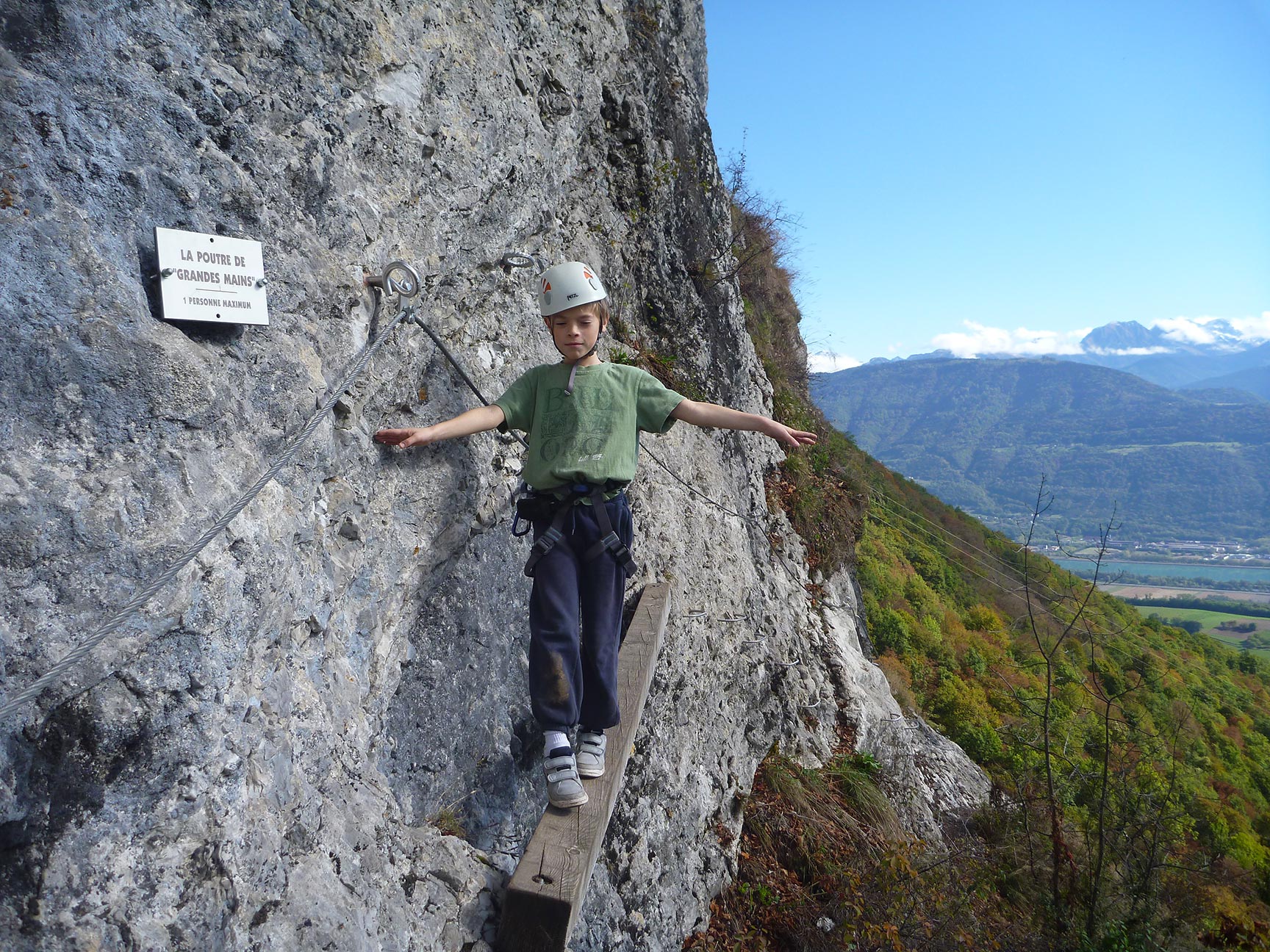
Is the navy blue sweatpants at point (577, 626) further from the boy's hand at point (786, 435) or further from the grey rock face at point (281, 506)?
the boy's hand at point (786, 435)

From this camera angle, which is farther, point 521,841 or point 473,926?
point 521,841

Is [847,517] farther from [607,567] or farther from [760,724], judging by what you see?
[607,567]

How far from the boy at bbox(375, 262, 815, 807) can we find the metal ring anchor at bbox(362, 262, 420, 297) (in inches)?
23.1

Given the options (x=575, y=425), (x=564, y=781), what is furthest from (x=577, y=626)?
(x=575, y=425)

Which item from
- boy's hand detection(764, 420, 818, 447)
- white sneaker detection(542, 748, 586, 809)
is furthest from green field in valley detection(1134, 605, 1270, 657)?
white sneaker detection(542, 748, 586, 809)

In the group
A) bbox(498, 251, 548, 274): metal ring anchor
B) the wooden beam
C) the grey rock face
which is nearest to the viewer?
the grey rock face

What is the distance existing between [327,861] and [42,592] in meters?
1.21

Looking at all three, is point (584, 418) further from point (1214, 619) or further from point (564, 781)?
point (1214, 619)

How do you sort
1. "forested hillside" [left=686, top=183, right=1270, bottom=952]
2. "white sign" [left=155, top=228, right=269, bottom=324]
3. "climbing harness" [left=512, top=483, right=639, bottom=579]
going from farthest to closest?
"forested hillside" [left=686, top=183, right=1270, bottom=952] < "climbing harness" [left=512, top=483, right=639, bottom=579] < "white sign" [left=155, top=228, right=269, bottom=324]

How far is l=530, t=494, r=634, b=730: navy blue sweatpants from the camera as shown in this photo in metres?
3.07

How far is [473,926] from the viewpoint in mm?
2678

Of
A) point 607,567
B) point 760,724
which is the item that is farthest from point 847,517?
point 607,567

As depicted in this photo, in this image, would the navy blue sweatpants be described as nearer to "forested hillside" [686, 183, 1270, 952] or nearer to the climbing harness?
the climbing harness

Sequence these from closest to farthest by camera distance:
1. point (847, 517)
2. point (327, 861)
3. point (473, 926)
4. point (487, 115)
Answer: point (327, 861) → point (473, 926) → point (487, 115) → point (847, 517)
